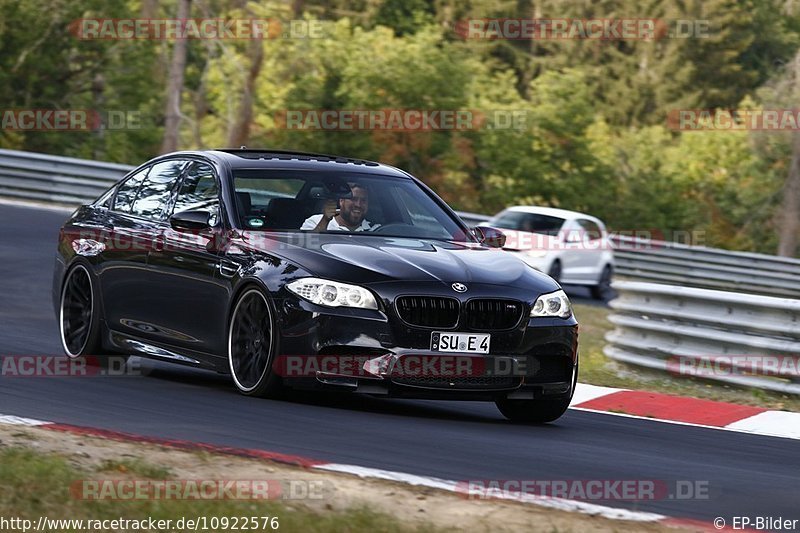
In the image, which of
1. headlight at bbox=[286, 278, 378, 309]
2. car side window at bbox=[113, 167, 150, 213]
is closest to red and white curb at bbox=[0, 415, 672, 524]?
headlight at bbox=[286, 278, 378, 309]

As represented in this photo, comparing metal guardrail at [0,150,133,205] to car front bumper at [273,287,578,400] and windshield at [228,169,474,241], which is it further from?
car front bumper at [273,287,578,400]

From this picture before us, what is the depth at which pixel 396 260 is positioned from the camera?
885cm

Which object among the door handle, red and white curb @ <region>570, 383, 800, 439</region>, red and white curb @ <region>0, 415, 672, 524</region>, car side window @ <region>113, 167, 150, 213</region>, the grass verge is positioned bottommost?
red and white curb @ <region>570, 383, 800, 439</region>

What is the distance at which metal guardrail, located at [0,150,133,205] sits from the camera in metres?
24.8

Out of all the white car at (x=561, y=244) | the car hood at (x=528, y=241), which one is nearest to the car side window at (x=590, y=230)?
the white car at (x=561, y=244)

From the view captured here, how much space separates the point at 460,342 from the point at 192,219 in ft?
6.19

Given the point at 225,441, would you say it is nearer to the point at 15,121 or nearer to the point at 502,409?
the point at 502,409

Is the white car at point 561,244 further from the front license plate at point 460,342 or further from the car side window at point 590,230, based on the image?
the front license plate at point 460,342

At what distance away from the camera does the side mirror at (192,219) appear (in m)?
9.34

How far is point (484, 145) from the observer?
4866 centimetres

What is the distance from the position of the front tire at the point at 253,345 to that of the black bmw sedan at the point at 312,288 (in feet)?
0.04

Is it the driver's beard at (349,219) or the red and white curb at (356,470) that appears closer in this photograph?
the red and white curb at (356,470)

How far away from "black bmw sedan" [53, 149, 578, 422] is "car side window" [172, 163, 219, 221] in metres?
0.01

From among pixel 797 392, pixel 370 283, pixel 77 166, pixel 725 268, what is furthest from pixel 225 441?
pixel 725 268
